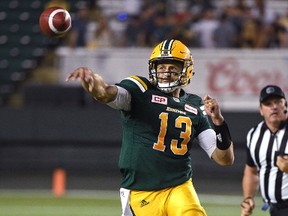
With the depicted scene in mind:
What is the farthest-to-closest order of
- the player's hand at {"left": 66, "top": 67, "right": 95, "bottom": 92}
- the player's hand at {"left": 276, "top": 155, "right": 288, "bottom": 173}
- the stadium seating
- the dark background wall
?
1. the stadium seating
2. the dark background wall
3. the player's hand at {"left": 276, "top": 155, "right": 288, "bottom": 173}
4. the player's hand at {"left": 66, "top": 67, "right": 95, "bottom": 92}

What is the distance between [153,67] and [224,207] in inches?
263

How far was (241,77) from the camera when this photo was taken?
17766 millimetres

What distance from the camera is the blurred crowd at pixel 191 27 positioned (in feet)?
58.1

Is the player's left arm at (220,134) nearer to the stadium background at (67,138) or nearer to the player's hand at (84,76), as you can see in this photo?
the player's hand at (84,76)

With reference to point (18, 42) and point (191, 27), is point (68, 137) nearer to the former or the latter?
point (191, 27)

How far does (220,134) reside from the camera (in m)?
6.70

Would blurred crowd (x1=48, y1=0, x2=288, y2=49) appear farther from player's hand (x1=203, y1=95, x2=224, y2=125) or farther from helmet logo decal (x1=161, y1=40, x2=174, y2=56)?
player's hand (x1=203, y1=95, x2=224, y2=125)

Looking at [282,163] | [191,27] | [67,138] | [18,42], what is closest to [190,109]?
[282,163]

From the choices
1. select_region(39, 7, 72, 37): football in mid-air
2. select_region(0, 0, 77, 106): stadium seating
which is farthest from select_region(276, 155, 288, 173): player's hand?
select_region(0, 0, 77, 106): stadium seating

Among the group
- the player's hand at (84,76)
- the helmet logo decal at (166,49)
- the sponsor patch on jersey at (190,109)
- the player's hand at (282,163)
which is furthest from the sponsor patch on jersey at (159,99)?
the player's hand at (282,163)

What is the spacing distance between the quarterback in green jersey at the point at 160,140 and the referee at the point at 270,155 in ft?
3.63

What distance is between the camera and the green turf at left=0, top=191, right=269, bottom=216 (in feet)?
40.9

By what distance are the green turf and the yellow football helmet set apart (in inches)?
226

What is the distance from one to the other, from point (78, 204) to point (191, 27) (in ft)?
18.1
